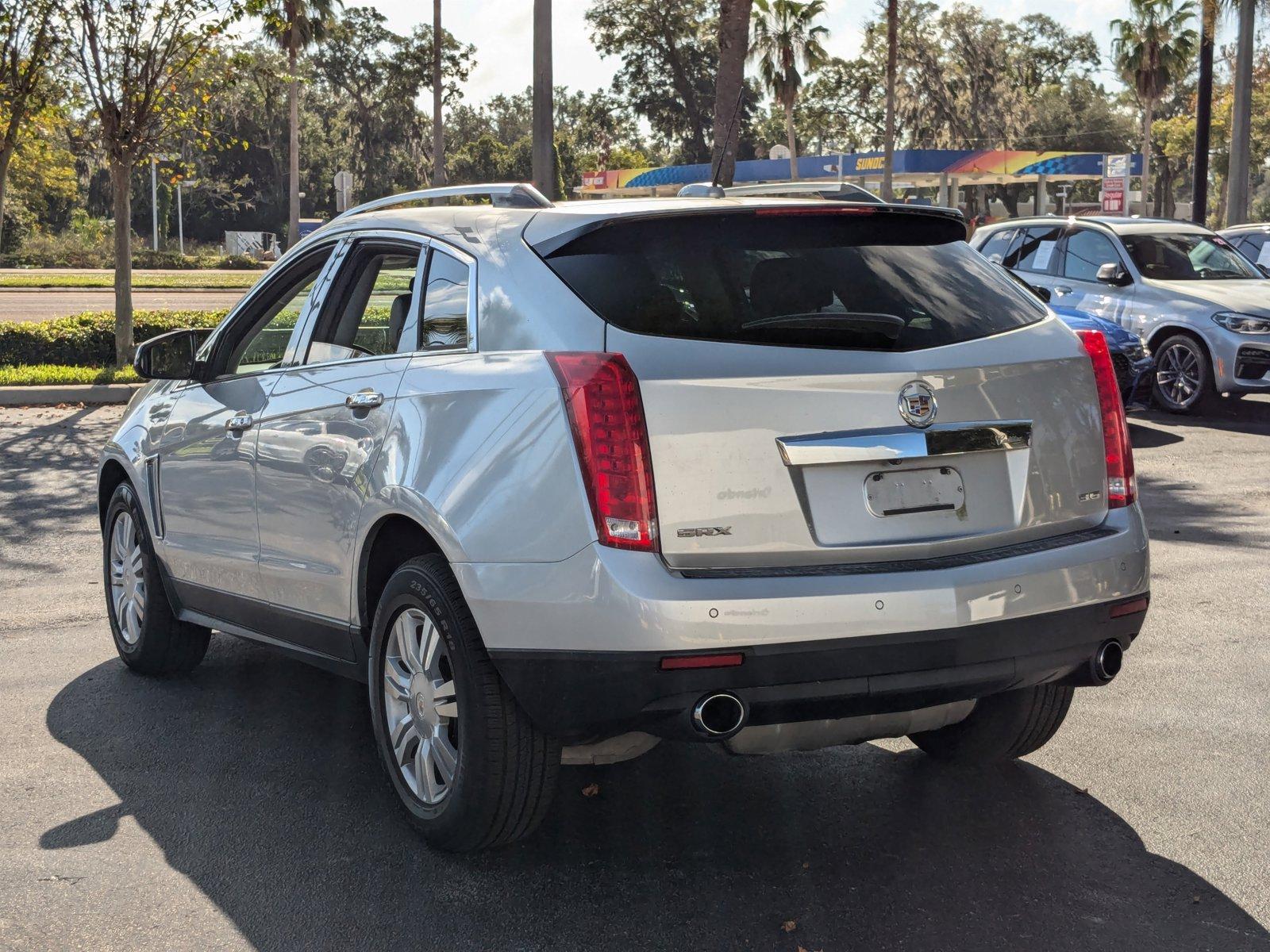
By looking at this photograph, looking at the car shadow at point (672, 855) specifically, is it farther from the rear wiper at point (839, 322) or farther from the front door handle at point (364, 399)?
the rear wiper at point (839, 322)

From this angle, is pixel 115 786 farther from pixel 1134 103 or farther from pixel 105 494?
pixel 1134 103

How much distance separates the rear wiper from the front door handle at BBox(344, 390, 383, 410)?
46.2 inches

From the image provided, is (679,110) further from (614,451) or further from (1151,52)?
(614,451)

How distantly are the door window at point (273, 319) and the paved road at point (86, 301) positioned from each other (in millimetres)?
20676

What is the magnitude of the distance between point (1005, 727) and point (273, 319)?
293 centimetres

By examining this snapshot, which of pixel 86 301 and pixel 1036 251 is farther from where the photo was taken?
pixel 86 301

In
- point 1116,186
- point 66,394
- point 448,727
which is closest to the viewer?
point 448,727

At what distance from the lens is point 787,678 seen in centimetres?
358

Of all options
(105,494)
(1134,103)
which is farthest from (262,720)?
(1134,103)

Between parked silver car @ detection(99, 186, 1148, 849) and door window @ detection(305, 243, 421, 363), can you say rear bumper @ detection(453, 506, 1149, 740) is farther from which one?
door window @ detection(305, 243, 421, 363)

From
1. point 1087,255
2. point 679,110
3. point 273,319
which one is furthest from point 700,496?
point 679,110

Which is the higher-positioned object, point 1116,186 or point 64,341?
point 1116,186

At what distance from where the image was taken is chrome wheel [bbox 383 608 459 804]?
4074 millimetres

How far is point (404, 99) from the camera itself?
71.8 meters
